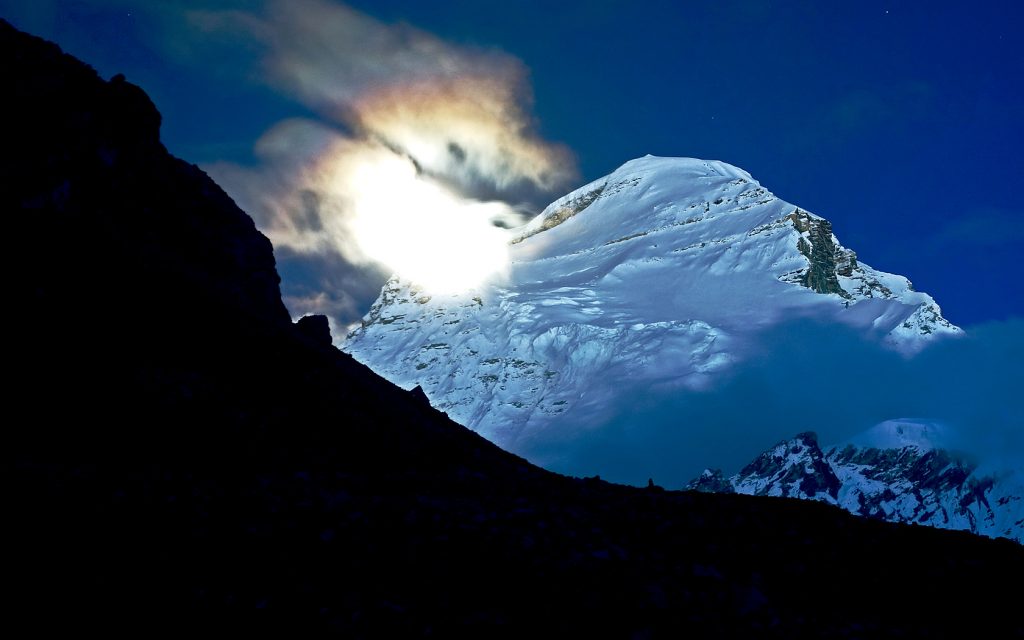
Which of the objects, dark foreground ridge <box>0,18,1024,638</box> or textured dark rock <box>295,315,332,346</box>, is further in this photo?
textured dark rock <box>295,315,332,346</box>

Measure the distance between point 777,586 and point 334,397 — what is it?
66.3ft

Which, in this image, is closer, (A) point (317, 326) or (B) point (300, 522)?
(B) point (300, 522)

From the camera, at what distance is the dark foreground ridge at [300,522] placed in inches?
416

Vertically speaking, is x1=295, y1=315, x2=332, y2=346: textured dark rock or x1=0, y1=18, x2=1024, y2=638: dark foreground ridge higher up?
x1=295, y1=315, x2=332, y2=346: textured dark rock

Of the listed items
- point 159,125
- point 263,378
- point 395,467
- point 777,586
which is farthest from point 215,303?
point 777,586

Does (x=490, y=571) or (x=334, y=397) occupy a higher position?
(x=334, y=397)

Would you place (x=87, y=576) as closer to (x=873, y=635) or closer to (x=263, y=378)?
(x=873, y=635)

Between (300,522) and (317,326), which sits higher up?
(317,326)

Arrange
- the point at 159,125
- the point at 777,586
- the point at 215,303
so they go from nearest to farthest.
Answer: the point at 777,586
the point at 215,303
the point at 159,125

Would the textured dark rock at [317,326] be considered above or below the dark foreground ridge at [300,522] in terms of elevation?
above

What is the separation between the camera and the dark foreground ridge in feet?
34.7

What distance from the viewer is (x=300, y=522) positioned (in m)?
13.5

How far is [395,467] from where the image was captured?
26.8 meters

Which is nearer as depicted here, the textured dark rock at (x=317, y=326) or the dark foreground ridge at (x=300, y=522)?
the dark foreground ridge at (x=300, y=522)
